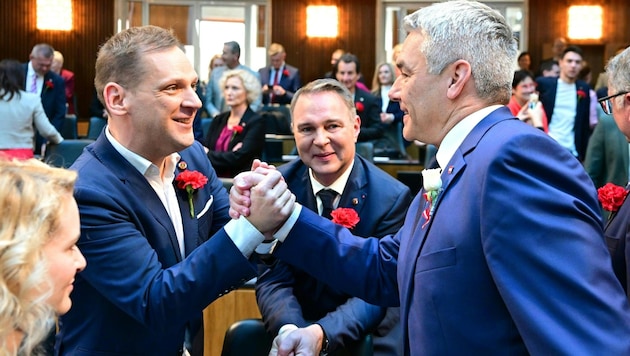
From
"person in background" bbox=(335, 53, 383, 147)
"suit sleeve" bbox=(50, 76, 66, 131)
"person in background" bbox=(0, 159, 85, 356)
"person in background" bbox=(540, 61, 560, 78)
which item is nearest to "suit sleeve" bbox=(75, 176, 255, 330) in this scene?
"person in background" bbox=(0, 159, 85, 356)

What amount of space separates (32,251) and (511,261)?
2.76 ft

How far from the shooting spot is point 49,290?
1468 mm

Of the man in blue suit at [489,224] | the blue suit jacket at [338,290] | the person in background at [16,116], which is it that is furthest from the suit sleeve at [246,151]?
the man in blue suit at [489,224]

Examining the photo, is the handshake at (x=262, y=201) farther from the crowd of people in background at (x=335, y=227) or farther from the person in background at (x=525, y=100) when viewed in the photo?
the person in background at (x=525, y=100)

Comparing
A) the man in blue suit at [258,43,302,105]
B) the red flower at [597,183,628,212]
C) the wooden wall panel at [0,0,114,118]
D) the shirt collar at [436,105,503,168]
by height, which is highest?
the wooden wall panel at [0,0,114,118]

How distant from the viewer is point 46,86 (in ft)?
32.2

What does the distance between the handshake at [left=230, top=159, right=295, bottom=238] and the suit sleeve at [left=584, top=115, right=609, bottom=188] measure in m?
3.86

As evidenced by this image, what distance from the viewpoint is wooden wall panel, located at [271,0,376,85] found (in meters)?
15.8

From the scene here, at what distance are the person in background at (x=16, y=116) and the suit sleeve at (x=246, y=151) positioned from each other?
179 centimetres

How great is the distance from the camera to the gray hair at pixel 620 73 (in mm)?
2514

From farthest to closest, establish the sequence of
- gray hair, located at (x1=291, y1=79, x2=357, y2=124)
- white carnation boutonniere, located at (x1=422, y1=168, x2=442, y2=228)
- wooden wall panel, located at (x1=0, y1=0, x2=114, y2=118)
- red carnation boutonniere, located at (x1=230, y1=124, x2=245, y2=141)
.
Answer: wooden wall panel, located at (x1=0, y1=0, x2=114, y2=118) → red carnation boutonniere, located at (x1=230, y1=124, x2=245, y2=141) → gray hair, located at (x1=291, y1=79, x2=357, y2=124) → white carnation boutonniere, located at (x1=422, y1=168, x2=442, y2=228)

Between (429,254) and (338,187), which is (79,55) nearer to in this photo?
(338,187)

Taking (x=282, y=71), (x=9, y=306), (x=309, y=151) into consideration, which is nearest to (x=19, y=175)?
(x=9, y=306)

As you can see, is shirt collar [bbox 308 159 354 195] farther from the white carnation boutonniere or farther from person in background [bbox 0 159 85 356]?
person in background [bbox 0 159 85 356]
